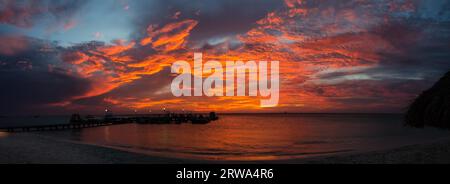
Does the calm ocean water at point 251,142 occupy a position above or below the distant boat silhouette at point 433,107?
below

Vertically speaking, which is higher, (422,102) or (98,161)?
(422,102)

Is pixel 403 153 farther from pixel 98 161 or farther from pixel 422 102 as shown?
pixel 422 102

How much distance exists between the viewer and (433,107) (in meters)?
36.6

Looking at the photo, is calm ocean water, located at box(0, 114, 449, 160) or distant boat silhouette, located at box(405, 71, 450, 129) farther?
distant boat silhouette, located at box(405, 71, 450, 129)

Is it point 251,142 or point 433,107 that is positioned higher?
point 433,107

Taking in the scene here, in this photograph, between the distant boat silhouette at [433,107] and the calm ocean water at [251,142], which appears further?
the distant boat silhouette at [433,107]

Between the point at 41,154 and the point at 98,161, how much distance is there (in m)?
4.39

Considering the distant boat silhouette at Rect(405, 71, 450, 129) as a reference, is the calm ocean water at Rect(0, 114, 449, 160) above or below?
below

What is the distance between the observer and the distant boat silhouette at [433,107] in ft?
111

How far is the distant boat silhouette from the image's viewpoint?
33844mm
